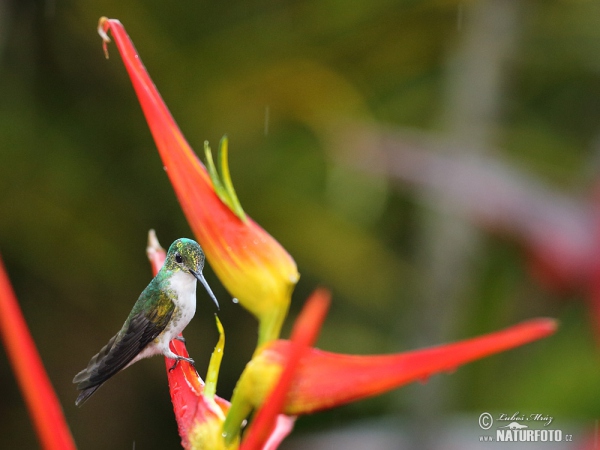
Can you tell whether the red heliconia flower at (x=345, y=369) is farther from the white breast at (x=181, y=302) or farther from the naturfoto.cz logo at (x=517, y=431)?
the naturfoto.cz logo at (x=517, y=431)

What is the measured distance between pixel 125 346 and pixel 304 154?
43.4 inches

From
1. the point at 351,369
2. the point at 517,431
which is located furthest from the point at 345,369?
the point at 517,431

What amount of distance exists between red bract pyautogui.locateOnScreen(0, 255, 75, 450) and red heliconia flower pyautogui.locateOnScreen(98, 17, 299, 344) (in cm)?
6

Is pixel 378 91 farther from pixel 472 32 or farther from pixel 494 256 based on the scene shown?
pixel 494 256

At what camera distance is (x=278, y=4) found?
1.33m

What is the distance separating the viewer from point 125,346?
210 mm

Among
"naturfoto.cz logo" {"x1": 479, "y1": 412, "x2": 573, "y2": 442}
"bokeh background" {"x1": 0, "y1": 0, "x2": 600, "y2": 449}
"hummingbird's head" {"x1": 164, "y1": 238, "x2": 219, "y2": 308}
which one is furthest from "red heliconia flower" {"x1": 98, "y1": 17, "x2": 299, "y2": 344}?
"bokeh background" {"x1": 0, "y1": 0, "x2": 600, "y2": 449}

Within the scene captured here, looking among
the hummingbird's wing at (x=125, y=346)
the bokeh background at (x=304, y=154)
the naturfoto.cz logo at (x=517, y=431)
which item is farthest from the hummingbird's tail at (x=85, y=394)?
the bokeh background at (x=304, y=154)

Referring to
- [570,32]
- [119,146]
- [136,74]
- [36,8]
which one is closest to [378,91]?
[570,32]

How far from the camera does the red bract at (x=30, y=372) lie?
18 centimetres

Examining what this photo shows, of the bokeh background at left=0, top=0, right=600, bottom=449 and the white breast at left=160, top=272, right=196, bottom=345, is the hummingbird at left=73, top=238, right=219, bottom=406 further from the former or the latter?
the bokeh background at left=0, top=0, right=600, bottom=449

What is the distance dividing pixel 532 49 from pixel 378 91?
276 mm

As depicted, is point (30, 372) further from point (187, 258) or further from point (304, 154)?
point (304, 154)

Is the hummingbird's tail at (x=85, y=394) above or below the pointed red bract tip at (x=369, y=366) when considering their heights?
below
